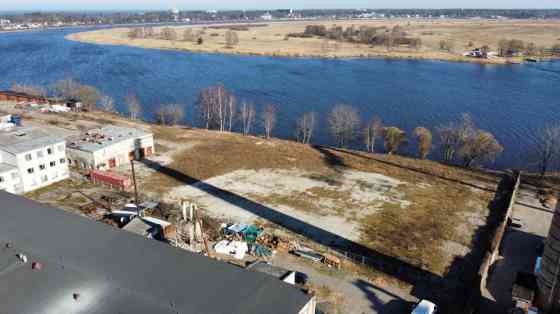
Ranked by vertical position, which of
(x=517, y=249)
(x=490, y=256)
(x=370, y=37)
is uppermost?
(x=370, y=37)

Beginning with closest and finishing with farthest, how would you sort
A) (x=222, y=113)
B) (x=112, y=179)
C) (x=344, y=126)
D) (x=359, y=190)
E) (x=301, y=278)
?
(x=301, y=278) < (x=112, y=179) < (x=359, y=190) < (x=344, y=126) < (x=222, y=113)

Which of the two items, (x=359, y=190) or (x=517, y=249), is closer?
(x=517, y=249)

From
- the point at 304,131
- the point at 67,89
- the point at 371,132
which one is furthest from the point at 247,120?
the point at 67,89

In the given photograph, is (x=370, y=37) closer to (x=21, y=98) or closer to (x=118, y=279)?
(x=21, y=98)

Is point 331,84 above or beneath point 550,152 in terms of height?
above

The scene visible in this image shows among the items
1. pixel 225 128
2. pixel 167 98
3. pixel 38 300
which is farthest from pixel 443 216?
pixel 167 98

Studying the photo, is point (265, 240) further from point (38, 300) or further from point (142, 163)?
point (142, 163)

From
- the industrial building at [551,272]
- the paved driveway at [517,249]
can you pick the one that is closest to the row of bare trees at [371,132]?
the paved driveway at [517,249]
